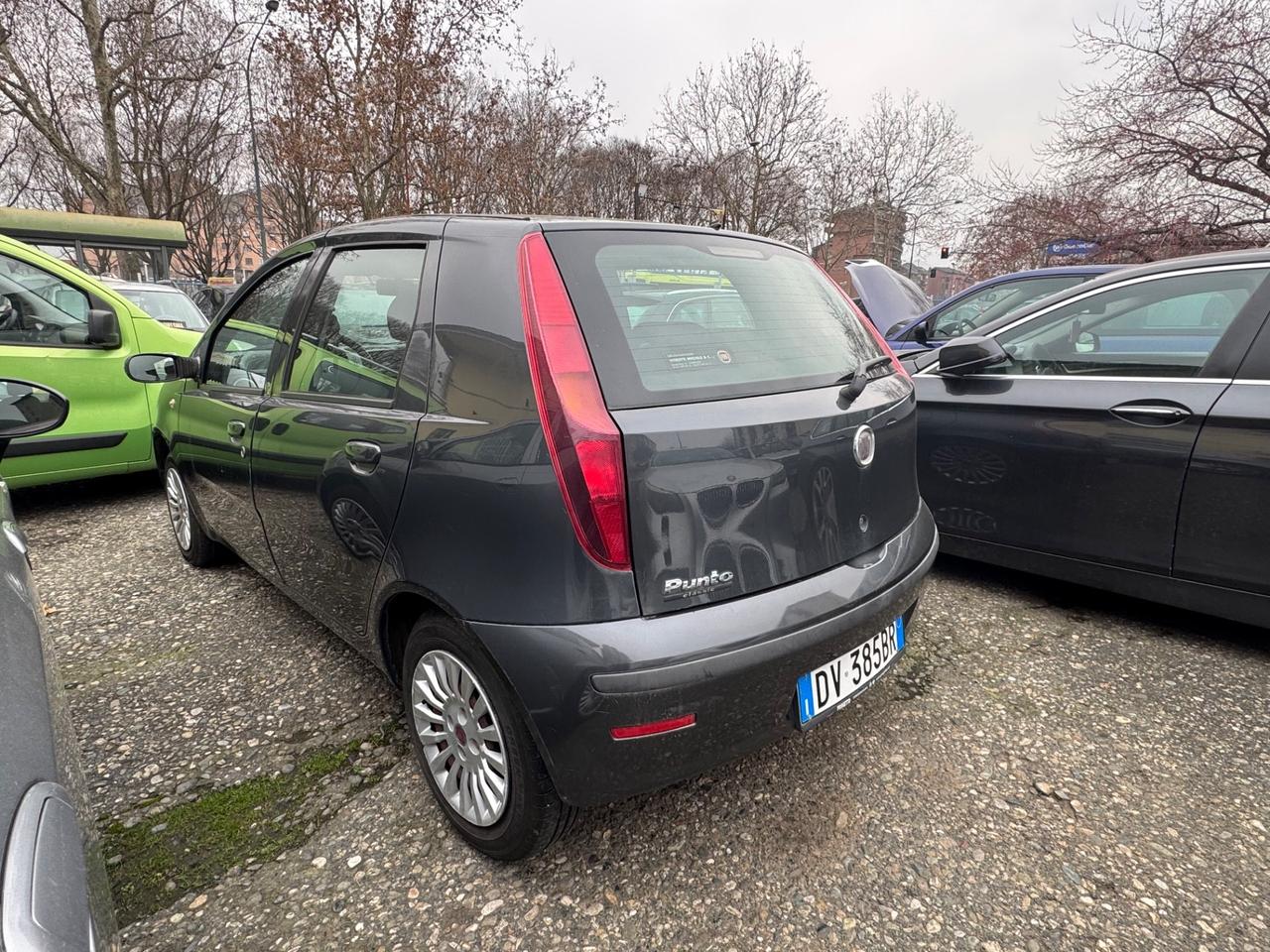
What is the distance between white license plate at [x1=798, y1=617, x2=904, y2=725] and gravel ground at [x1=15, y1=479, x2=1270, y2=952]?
0.41 meters

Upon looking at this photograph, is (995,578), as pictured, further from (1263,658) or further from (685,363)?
(685,363)

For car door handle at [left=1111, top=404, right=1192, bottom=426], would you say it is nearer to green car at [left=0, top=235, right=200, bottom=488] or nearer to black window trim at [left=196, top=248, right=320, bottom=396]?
black window trim at [left=196, top=248, right=320, bottom=396]

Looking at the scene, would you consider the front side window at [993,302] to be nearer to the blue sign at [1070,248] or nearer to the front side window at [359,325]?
the front side window at [359,325]

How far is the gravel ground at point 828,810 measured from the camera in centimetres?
168

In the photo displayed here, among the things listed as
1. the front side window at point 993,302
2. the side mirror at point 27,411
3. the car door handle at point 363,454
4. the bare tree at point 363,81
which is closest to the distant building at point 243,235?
the bare tree at point 363,81

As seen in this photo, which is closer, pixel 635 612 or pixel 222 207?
pixel 635 612

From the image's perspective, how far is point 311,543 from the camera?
7.61 feet

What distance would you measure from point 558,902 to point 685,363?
1374 millimetres

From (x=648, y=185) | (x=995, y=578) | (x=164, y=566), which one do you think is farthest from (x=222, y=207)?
(x=995, y=578)

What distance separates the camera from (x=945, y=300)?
6512 mm

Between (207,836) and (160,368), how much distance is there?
2.29 m

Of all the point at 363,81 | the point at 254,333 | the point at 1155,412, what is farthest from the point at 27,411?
the point at 363,81

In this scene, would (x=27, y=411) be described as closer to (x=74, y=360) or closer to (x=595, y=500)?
(x=595, y=500)

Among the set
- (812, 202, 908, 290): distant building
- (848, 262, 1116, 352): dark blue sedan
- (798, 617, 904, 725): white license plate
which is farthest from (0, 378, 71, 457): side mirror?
(812, 202, 908, 290): distant building
